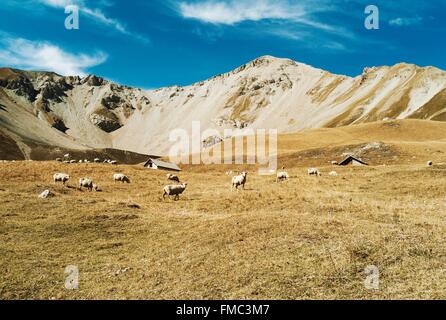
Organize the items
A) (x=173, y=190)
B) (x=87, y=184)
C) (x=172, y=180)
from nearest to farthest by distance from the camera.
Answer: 1. (x=173, y=190)
2. (x=87, y=184)
3. (x=172, y=180)

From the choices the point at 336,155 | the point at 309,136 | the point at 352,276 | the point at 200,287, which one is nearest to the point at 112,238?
the point at 200,287

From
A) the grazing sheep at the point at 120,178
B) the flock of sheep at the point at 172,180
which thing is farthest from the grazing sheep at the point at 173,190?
the grazing sheep at the point at 120,178

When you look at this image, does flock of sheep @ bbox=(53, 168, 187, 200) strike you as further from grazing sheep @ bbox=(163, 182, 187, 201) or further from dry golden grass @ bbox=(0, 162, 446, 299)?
dry golden grass @ bbox=(0, 162, 446, 299)

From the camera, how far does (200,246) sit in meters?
21.3

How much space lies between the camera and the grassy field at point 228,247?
15.6 m

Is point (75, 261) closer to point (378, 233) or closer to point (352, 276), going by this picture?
point (352, 276)

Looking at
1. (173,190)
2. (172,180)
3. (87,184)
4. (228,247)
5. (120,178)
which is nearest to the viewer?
(228,247)

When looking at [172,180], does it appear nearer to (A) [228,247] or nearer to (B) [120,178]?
(B) [120,178]

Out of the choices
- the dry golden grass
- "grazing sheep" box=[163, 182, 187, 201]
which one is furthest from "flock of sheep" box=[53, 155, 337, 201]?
the dry golden grass

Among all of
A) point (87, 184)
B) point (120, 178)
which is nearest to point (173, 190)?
point (87, 184)

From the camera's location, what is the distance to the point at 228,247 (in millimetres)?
20359

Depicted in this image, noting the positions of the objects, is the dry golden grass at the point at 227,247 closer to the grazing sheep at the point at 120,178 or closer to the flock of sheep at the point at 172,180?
the flock of sheep at the point at 172,180

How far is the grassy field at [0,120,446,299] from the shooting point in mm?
15594
